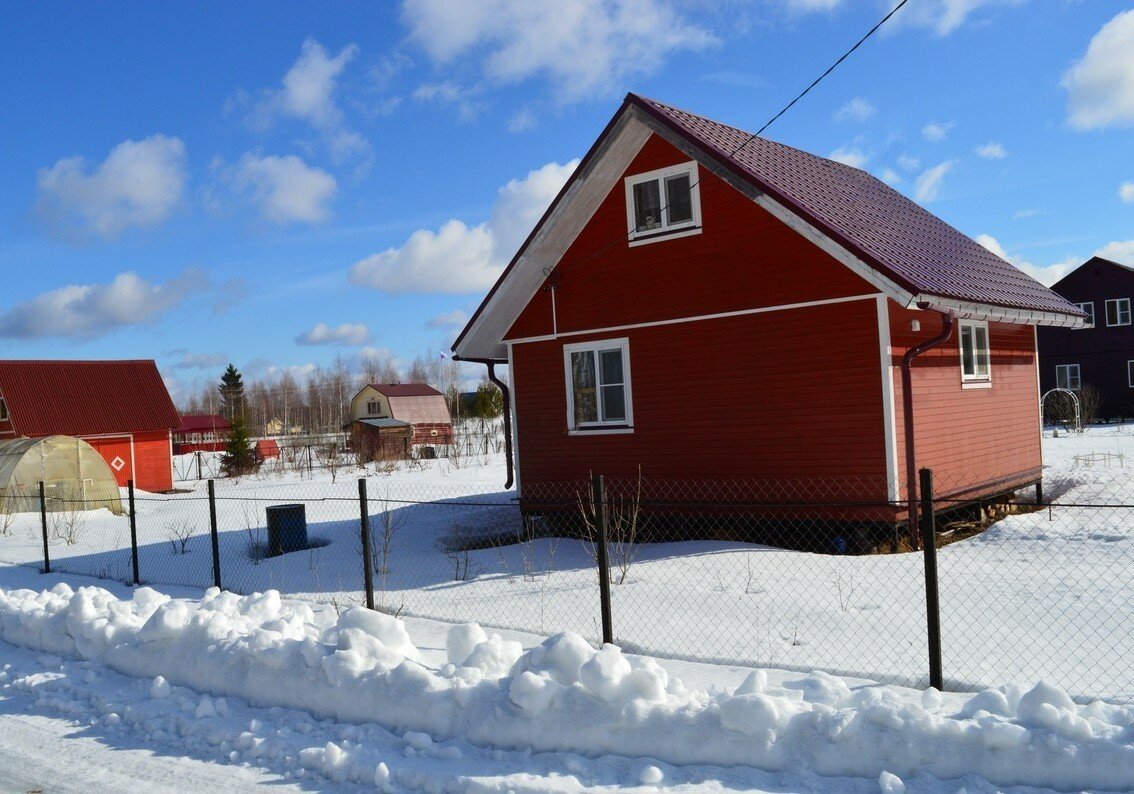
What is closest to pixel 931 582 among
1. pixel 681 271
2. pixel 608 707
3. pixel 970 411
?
pixel 608 707

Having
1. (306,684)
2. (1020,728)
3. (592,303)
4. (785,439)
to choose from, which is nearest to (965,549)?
(785,439)

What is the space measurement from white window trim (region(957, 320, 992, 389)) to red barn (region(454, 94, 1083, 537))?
4 centimetres

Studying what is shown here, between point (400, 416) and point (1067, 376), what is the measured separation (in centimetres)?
Result: 3706

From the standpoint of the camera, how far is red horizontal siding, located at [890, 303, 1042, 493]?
1115 centimetres

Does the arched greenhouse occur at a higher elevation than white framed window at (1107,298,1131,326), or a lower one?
lower

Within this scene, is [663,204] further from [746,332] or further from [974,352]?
[974,352]

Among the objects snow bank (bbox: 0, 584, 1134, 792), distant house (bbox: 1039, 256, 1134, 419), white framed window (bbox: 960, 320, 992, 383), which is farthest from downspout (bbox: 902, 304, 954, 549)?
distant house (bbox: 1039, 256, 1134, 419)

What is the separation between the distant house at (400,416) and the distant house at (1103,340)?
99.2 feet

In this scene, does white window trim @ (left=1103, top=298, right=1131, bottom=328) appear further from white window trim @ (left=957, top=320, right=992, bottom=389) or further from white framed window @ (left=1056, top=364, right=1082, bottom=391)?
white window trim @ (left=957, top=320, right=992, bottom=389)

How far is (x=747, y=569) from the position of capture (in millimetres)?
9641

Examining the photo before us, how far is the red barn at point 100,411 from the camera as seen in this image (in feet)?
103

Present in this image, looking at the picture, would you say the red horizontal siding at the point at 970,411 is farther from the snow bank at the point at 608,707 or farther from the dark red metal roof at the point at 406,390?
the dark red metal roof at the point at 406,390

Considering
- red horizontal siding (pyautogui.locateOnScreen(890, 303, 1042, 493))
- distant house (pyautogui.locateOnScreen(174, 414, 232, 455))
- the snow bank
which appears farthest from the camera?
distant house (pyautogui.locateOnScreen(174, 414, 232, 455))

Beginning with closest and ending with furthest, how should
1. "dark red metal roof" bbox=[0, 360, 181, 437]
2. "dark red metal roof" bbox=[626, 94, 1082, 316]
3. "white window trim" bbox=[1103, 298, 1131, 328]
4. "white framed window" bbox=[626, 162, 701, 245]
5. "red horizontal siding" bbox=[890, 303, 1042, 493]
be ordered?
"dark red metal roof" bbox=[626, 94, 1082, 316] → "red horizontal siding" bbox=[890, 303, 1042, 493] → "white framed window" bbox=[626, 162, 701, 245] → "dark red metal roof" bbox=[0, 360, 181, 437] → "white window trim" bbox=[1103, 298, 1131, 328]
